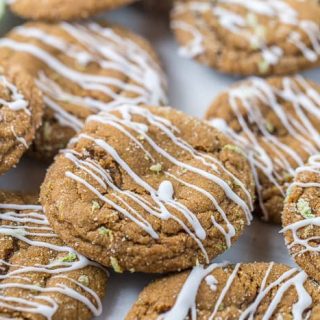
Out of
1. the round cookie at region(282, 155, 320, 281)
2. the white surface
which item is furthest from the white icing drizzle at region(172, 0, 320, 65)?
the round cookie at region(282, 155, 320, 281)

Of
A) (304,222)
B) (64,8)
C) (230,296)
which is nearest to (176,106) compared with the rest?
(64,8)

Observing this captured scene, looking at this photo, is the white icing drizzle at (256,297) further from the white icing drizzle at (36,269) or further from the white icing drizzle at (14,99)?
the white icing drizzle at (14,99)

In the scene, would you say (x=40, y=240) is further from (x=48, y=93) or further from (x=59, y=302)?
(x=48, y=93)

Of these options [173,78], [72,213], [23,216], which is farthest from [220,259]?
[173,78]

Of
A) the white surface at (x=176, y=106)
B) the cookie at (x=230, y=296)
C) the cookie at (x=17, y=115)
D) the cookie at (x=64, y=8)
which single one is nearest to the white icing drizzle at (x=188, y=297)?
the cookie at (x=230, y=296)

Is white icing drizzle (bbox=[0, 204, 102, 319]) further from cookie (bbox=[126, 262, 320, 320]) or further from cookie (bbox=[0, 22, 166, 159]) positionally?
cookie (bbox=[0, 22, 166, 159])
